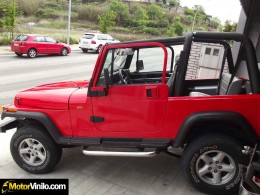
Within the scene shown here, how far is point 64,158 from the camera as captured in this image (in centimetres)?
471

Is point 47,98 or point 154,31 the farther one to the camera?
point 154,31

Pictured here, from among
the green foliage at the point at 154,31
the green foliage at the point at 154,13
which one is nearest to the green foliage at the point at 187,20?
the green foliage at the point at 154,13

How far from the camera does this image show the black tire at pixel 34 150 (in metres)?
4.08

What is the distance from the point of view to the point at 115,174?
13.9 feet

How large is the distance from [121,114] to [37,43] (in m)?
16.2

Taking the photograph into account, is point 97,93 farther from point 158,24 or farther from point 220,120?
point 158,24

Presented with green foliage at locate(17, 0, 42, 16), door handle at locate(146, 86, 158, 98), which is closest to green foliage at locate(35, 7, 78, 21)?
green foliage at locate(17, 0, 42, 16)

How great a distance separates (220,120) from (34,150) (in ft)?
8.50

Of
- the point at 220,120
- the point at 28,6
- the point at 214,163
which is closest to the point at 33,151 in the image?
the point at 214,163

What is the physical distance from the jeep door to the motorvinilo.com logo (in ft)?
2.96

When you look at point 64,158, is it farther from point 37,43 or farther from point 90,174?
point 37,43

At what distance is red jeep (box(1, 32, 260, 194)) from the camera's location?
11.4 ft

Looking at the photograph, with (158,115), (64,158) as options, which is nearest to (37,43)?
(64,158)

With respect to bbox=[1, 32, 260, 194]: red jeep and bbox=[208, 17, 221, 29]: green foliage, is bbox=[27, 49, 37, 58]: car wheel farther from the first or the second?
bbox=[208, 17, 221, 29]: green foliage
